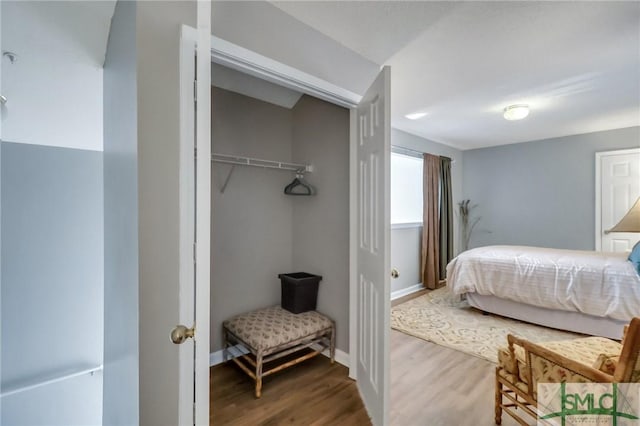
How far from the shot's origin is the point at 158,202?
1.12m

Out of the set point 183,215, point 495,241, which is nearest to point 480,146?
point 495,241

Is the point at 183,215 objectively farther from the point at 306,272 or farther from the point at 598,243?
the point at 598,243

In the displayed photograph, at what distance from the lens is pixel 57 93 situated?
1910 mm

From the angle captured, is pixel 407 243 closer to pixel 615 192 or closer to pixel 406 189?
pixel 406 189

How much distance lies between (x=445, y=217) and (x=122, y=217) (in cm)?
451

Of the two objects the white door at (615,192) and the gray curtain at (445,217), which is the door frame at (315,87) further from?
the white door at (615,192)

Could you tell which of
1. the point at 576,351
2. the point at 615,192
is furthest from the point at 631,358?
the point at 615,192

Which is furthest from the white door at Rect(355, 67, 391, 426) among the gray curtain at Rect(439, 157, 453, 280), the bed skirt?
the gray curtain at Rect(439, 157, 453, 280)

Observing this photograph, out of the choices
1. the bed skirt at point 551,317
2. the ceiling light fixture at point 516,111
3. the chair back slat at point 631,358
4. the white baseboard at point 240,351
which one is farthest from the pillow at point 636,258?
the white baseboard at point 240,351

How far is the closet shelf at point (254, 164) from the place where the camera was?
2.24 m

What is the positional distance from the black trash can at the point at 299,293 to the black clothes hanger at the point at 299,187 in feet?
2.45

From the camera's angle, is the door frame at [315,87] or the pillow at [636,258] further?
the pillow at [636,258]

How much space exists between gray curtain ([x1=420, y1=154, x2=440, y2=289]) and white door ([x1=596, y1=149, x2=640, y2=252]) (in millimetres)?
2241

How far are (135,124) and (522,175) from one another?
5607mm
